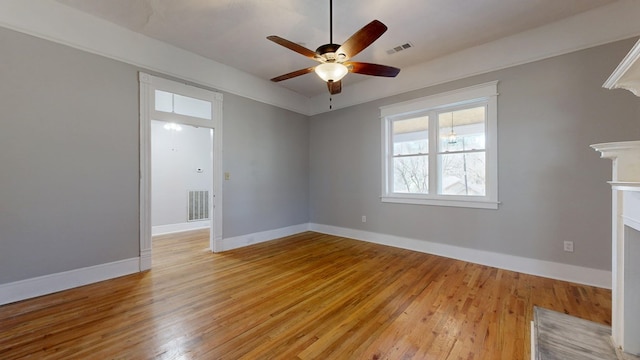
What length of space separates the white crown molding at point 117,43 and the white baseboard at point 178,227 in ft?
11.2

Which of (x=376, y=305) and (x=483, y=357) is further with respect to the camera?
(x=376, y=305)

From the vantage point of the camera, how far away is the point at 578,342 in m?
1.68

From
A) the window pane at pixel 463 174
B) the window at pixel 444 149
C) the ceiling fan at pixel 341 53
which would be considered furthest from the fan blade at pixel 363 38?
the window pane at pixel 463 174

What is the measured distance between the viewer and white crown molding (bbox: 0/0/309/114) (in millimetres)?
→ 2535

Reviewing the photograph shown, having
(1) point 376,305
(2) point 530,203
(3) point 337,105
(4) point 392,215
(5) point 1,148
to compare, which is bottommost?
(1) point 376,305

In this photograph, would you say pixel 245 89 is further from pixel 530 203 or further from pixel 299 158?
pixel 530 203

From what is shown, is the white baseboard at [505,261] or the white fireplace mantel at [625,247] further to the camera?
the white baseboard at [505,261]

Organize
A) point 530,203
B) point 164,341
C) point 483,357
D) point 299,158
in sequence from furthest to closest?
point 299,158 → point 530,203 → point 164,341 → point 483,357

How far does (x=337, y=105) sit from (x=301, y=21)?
232 cm

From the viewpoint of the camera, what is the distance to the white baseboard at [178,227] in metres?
5.38

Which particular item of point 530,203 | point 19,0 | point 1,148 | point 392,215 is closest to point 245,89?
point 19,0

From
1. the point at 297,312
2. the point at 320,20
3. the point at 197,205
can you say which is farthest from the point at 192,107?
the point at 297,312

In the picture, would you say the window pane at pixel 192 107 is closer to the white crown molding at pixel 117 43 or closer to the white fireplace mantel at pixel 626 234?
the white crown molding at pixel 117 43

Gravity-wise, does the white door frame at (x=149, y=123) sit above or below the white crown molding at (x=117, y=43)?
below
